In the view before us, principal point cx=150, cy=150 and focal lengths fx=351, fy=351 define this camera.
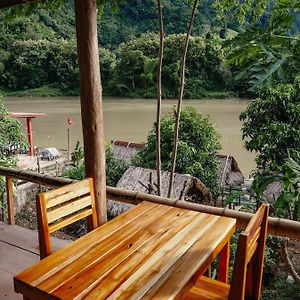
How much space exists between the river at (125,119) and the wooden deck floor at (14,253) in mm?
9925

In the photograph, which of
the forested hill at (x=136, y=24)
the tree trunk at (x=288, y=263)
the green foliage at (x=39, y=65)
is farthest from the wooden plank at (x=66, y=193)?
the green foliage at (x=39, y=65)

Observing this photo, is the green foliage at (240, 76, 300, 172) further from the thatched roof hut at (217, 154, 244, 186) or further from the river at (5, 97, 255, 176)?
the river at (5, 97, 255, 176)

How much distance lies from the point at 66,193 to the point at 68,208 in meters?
0.07

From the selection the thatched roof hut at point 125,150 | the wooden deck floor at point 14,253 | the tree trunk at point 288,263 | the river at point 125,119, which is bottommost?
the river at point 125,119

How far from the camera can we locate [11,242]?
2490mm

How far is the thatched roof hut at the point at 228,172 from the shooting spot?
9.10 meters

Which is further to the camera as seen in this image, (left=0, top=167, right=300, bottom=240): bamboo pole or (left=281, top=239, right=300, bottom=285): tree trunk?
(left=281, top=239, right=300, bottom=285): tree trunk

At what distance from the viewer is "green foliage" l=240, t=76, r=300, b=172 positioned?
17.2ft

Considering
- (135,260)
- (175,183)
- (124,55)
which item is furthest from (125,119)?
(135,260)

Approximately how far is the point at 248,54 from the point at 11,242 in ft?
6.91

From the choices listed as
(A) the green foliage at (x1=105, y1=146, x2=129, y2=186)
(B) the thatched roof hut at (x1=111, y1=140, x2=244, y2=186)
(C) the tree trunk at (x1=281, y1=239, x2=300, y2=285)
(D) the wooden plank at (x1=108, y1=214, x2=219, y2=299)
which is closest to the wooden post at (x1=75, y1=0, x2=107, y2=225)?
(D) the wooden plank at (x1=108, y1=214, x2=219, y2=299)

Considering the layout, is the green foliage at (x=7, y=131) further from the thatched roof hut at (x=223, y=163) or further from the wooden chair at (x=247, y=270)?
the wooden chair at (x=247, y=270)

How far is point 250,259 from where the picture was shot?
113 cm

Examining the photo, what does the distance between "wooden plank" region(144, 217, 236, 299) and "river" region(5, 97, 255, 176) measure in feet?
35.0
